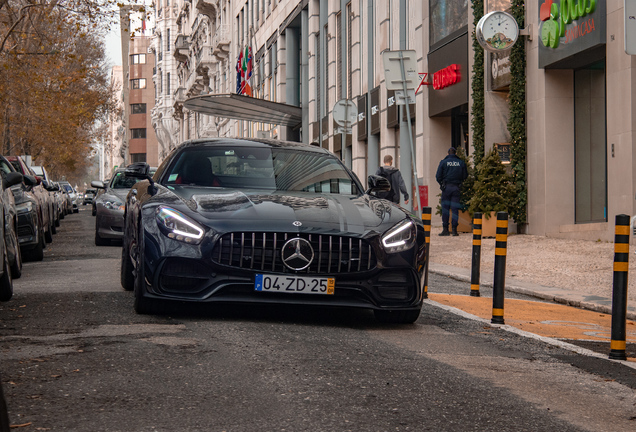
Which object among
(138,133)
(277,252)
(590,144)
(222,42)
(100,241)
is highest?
(222,42)

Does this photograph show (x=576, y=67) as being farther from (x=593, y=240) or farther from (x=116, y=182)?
(x=116, y=182)

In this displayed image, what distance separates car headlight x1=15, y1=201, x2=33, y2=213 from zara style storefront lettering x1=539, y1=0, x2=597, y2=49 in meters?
9.50

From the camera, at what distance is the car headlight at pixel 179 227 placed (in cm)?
689

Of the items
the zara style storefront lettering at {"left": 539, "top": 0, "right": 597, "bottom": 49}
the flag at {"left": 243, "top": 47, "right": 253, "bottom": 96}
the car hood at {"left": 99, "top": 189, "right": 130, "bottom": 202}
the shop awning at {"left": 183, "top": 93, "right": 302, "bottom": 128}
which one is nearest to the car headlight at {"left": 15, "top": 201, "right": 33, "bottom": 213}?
the car hood at {"left": 99, "top": 189, "right": 130, "bottom": 202}

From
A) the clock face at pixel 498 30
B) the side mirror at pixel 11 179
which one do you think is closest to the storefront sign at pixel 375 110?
the clock face at pixel 498 30

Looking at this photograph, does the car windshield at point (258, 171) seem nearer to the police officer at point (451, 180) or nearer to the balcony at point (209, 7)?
the police officer at point (451, 180)

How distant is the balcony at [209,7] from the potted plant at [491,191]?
5211 cm

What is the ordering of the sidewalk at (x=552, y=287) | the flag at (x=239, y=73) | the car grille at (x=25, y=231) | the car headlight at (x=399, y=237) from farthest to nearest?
the flag at (x=239, y=73) < the car grille at (x=25, y=231) < the sidewalk at (x=552, y=287) < the car headlight at (x=399, y=237)

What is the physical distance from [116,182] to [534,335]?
42.4 ft

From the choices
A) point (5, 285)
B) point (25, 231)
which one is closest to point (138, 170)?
point (5, 285)

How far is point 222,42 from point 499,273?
189 ft

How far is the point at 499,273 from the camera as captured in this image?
8148 mm

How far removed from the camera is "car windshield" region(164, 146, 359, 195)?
8.34 meters

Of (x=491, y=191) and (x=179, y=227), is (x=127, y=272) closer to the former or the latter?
(x=179, y=227)
